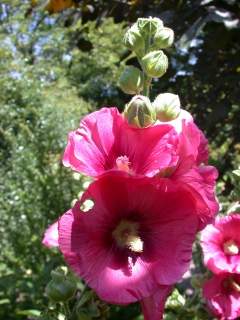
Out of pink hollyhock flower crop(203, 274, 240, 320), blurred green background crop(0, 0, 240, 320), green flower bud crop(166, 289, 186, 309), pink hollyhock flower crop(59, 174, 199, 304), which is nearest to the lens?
pink hollyhock flower crop(59, 174, 199, 304)

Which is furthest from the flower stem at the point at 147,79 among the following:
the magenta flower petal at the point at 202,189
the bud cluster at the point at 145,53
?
the magenta flower petal at the point at 202,189

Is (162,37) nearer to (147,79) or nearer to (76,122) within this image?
(147,79)

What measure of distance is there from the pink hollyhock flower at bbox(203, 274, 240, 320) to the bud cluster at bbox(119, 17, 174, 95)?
A: 0.26 meters

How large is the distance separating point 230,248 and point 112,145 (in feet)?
0.91

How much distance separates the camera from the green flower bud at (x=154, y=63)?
0.62 m

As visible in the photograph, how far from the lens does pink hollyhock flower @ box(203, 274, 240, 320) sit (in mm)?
743

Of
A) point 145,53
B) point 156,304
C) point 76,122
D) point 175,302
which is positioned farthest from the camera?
point 76,122

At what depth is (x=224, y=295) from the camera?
746 mm

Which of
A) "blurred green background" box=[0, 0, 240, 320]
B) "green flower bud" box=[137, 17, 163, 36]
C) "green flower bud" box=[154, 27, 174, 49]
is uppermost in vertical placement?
"green flower bud" box=[137, 17, 163, 36]

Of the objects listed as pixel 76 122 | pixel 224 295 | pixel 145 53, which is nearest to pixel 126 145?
pixel 145 53

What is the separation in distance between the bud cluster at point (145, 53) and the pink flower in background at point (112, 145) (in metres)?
0.05

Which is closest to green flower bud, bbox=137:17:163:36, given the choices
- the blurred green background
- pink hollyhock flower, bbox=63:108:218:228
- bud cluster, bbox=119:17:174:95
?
bud cluster, bbox=119:17:174:95

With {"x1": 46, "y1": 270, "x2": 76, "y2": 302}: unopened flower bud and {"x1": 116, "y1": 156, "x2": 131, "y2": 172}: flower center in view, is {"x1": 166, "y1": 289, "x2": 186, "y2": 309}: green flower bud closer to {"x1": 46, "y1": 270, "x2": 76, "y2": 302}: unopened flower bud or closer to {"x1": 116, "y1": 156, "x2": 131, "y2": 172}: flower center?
{"x1": 46, "y1": 270, "x2": 76, "y2": 302}: unopened flower bud

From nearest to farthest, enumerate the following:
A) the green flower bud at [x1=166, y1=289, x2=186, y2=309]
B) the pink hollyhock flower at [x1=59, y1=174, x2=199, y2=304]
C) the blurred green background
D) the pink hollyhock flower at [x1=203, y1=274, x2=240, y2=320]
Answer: the pink hollyhock flower at [x1=59, y1=174, x2=199, y2=304]
the pink hollyhock flower at [x1=203, y1=274, x2=240, y2=320]
the green flower bud at [x1=166, y1=289, x2=186, y2=309]
the blurred green background
